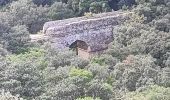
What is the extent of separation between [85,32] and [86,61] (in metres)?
7.97

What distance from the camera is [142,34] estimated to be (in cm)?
3681

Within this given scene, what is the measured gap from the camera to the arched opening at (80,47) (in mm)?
40094

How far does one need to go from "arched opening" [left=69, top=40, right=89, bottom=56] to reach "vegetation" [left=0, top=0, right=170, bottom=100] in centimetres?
235

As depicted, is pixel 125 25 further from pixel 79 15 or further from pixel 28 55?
pixel 28 55

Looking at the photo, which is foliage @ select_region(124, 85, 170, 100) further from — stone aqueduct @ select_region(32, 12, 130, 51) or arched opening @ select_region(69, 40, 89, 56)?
arched opening @ select_region(69, 40, 89, 56)

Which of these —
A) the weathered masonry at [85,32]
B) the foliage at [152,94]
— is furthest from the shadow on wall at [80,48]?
the foliage at [152,94]

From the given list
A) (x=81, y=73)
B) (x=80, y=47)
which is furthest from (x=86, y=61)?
(x=80, y=47)

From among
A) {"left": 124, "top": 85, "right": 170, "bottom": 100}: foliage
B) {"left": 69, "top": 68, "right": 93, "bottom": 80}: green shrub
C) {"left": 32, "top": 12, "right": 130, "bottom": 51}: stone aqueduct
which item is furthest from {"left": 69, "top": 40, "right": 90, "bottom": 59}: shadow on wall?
{"left": 124, "top": 85, "right": 170, "bottom": 100}: foliage

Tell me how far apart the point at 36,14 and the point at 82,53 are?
5.34m

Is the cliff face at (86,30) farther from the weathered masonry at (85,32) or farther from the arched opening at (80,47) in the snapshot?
the arched opening at (80,47)

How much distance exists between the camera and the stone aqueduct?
127 feet

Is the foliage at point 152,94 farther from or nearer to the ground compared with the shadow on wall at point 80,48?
farther from the ground

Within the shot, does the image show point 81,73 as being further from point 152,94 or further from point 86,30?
point 86,30

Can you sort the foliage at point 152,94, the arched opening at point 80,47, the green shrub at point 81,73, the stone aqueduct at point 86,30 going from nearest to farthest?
A: the foliage at point 152,94 → the green shrub at point 81,73 → the stone aqueduct at point 86,30 → the arched opening at point 80,47
